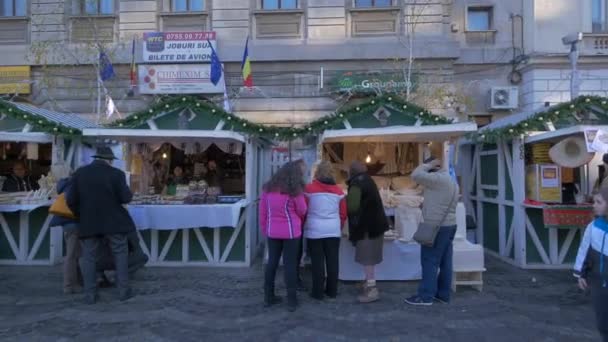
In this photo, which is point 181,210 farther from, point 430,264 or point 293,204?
point 430,264

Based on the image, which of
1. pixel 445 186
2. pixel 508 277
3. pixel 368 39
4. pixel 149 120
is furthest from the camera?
pixel 368 39

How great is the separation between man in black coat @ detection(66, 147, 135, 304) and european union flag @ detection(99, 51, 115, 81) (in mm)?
8303

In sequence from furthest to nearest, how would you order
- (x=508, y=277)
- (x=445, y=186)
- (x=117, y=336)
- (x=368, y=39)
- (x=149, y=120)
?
(x=368, y=39), (x=149, y=120), (x=508, y=277), (x=445, y=186), (x=117, y=336)

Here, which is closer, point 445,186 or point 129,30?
point 445,186

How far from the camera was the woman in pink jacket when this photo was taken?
544cm

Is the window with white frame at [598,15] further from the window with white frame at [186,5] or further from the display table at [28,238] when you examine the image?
the display table at [28,238]

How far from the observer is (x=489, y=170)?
9.00 m

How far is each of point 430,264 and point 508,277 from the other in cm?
220

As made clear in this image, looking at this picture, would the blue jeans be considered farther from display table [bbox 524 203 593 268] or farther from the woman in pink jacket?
display table [bbox 524 203 593 268]

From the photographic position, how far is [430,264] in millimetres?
5559

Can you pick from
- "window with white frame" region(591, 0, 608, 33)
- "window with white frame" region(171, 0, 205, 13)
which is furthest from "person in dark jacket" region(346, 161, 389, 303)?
"window with white frame" region(591, 0, 608, 33)

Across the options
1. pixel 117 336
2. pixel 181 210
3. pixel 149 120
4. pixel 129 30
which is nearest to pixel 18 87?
pixel 129 30

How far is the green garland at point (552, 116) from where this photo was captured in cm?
734

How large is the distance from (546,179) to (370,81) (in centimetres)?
685
